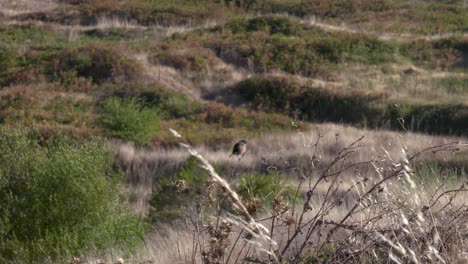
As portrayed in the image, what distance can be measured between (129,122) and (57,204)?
12.4 metres

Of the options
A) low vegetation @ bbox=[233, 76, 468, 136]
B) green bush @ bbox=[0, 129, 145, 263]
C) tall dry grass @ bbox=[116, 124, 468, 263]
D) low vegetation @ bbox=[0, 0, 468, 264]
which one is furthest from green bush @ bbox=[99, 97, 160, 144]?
tall dry grass @ bbox=[116, 124, 468, 263]

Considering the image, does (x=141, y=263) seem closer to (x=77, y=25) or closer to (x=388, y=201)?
Answer: (x=388, y=201)

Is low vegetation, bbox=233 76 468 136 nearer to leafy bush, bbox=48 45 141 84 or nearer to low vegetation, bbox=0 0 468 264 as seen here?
low vegetation, bbox=0 0 468 264

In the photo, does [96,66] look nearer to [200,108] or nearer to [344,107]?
[200,108]

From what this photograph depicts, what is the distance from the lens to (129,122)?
23766mm

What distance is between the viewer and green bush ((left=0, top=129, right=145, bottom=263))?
10.8 meters

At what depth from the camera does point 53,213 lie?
11.4m

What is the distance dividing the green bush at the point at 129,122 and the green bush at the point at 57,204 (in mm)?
10883

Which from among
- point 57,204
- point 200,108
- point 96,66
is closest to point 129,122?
point 200,108

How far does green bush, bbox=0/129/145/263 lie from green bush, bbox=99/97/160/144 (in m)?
10.9

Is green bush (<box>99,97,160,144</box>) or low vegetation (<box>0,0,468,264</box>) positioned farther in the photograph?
green bush (<box>99,97,160,144</box>)

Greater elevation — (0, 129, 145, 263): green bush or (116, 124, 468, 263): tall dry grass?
(116, 124, 468, 263): tall dry grass

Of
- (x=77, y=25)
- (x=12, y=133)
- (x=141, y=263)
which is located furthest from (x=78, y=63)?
(x=141, y=263)

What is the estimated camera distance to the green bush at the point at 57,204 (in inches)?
426
